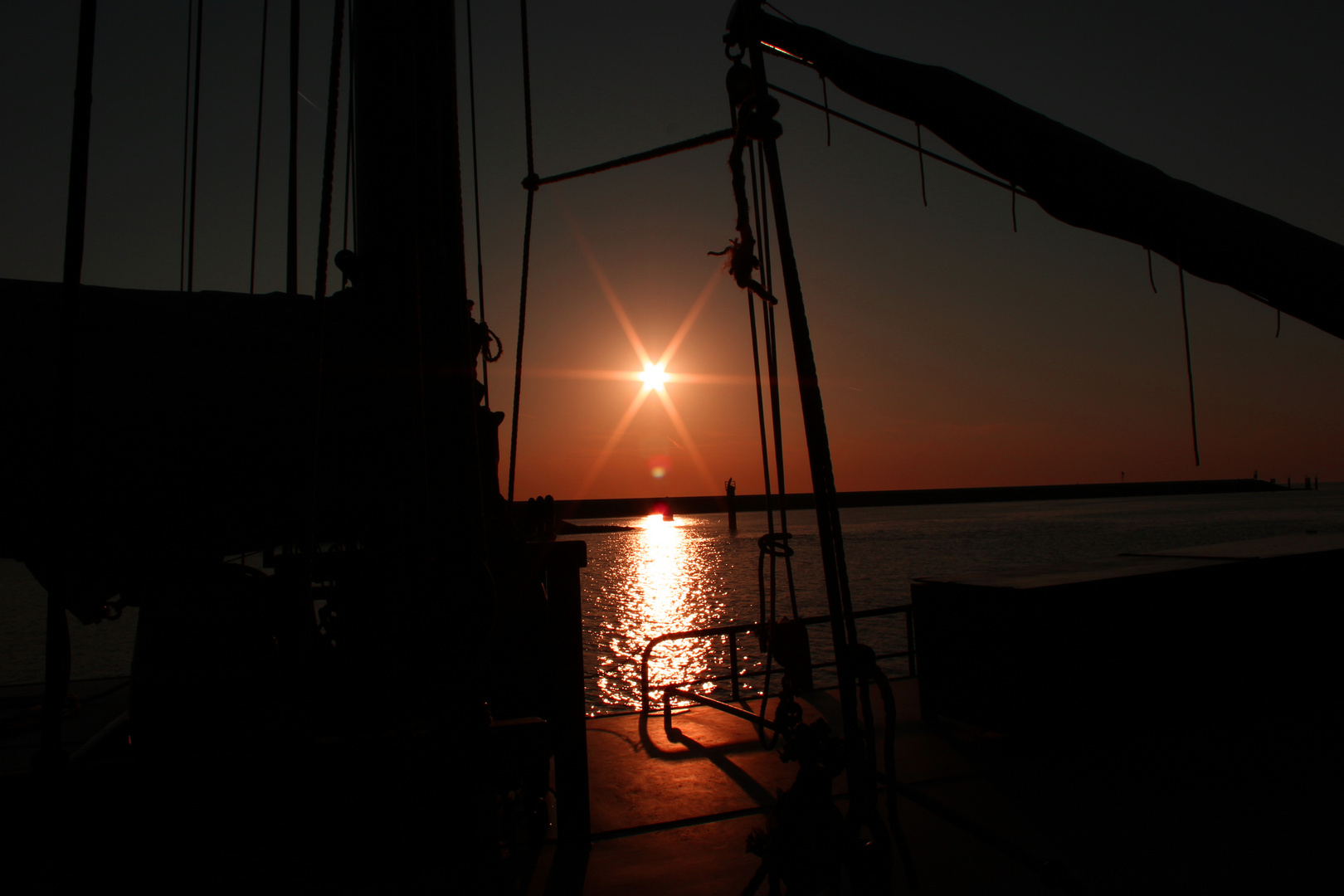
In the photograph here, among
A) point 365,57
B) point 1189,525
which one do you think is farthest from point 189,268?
point 1189,525

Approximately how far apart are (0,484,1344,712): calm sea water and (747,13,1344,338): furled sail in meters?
10.6

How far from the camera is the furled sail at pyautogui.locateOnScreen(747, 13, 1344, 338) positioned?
13.9ft

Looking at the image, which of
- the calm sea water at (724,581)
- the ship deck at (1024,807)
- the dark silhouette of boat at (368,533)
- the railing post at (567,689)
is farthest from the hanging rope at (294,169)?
the calm sea water at (724,581)

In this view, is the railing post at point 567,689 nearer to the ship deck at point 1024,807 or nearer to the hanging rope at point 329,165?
the ship deck at point 1024,807

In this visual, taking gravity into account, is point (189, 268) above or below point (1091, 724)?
above

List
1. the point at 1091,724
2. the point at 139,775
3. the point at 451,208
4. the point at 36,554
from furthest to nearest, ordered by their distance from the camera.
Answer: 1. the point at 1091,724
2. the point at 451,208
3. the point at 36,554
4. the point at 139,775

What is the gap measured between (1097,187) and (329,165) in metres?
4.15

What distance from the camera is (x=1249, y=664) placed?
6965 mm

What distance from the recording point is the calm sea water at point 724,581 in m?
23.9

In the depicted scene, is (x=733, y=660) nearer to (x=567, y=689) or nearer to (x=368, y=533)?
(x=567, y=689)

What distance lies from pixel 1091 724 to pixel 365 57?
23.9 feet

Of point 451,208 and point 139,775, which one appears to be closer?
point 139,775

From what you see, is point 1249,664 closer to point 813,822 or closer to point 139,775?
point 813,822

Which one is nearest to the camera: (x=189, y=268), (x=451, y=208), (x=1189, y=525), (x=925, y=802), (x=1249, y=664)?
(x=925, y=802)
